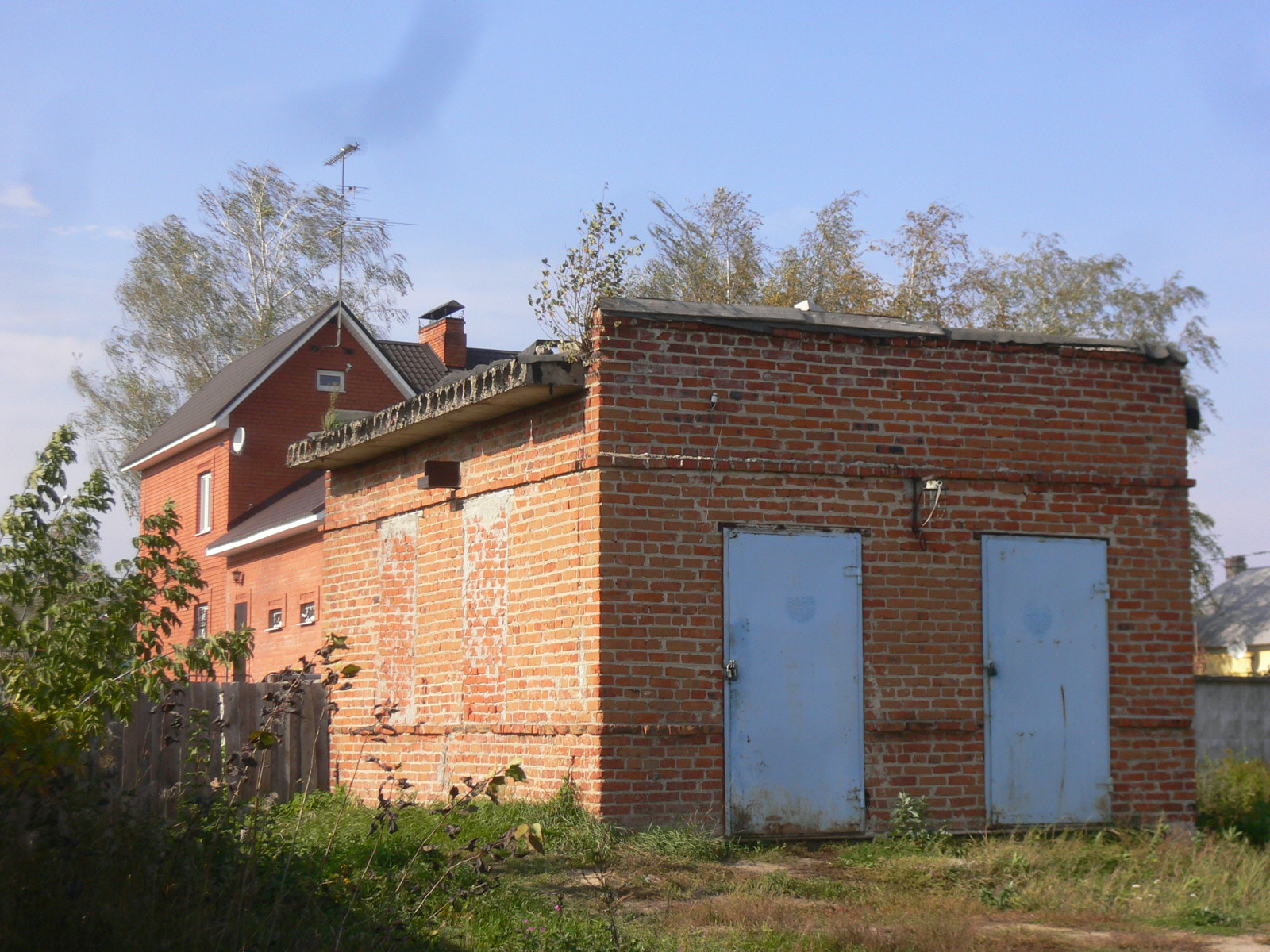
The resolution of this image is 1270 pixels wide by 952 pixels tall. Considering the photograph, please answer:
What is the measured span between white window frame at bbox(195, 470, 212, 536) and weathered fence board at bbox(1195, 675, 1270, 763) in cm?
1966

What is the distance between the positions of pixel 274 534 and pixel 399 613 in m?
11.8

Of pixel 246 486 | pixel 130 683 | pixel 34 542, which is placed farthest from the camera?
pixel 246 486

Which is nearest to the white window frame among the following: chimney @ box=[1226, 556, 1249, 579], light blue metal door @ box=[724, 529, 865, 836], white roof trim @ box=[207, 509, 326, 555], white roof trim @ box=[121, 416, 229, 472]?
white roof trim @ box=[121, 416, 229, 472]

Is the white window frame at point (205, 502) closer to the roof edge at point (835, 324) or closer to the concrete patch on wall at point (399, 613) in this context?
the concrete patch on wall at point (399, 613)

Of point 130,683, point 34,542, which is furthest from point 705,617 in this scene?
point 34,542

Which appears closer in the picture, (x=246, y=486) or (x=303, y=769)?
(x=303, y=769)

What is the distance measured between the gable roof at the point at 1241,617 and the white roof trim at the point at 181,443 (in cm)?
2944

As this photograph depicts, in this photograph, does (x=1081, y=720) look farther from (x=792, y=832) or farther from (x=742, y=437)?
(x=742, y=437)

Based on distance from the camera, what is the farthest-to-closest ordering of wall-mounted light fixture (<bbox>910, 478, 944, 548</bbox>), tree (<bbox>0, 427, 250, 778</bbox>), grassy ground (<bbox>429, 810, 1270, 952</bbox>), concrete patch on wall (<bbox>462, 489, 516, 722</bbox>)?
1. concrete patch on wall (<bbox>462, 489, 516, 722</bbox>)
2. wall-mounted light fixture (<bbox>910, 478, 944, 548</bbox>)
3. tree (<bbox>0, 427, 250, 778</bbox>)
4. grassy ground (<bbox>429, 810, 1270, 952</bbox>)

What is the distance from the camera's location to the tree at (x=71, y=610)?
29.1ft

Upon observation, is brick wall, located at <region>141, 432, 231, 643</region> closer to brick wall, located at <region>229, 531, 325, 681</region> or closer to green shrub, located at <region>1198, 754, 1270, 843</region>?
brick wall, located at <region>229, 531, 325, 681</region>

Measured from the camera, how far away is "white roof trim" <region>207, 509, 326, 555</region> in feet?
74.0

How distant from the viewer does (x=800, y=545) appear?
416 inches

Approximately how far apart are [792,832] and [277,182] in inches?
1252
